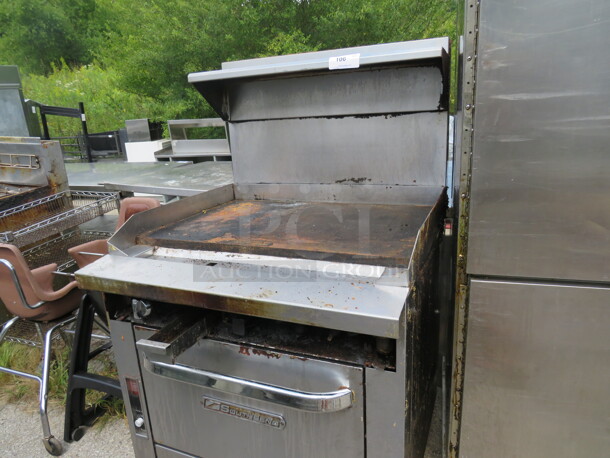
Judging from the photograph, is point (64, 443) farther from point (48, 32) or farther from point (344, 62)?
point (48, 32)

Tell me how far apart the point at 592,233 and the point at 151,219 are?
148 cm

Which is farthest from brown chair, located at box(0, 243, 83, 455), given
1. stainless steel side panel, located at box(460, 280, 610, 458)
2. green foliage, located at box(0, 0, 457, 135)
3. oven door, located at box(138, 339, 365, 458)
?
green foliage, located at box(0, 0, 457, 135)

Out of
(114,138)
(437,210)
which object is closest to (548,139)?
(437,210)

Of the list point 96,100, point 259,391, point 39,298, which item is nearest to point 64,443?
point 39,298

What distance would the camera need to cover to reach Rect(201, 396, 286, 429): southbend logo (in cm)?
122

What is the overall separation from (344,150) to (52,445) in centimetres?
198

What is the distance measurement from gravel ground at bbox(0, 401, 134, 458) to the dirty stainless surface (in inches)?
53.5

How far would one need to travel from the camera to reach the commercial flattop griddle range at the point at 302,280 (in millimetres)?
1078

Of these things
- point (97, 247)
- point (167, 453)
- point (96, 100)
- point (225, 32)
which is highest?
point (225, 32)

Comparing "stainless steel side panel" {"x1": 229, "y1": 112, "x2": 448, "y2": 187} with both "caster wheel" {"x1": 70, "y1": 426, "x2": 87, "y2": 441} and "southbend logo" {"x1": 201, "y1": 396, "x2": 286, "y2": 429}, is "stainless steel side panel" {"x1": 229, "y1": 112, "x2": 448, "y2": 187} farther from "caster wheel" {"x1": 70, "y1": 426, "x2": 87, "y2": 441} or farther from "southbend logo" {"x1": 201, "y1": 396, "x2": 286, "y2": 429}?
"caster wheel" {"x1": 70, "y1": 426, "x2": 87, "y2": 441}

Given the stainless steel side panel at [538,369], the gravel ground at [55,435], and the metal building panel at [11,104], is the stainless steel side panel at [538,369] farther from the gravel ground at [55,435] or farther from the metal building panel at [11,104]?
the metal building panel at [11,104]

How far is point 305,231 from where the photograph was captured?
156 centimetres

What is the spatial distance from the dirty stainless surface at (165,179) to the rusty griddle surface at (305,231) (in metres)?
0.71

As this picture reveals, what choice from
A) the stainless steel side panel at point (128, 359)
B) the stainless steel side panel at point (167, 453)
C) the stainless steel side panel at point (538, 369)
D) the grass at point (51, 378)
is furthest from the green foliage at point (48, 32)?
the stainless steel side panel at point (538, 369)
